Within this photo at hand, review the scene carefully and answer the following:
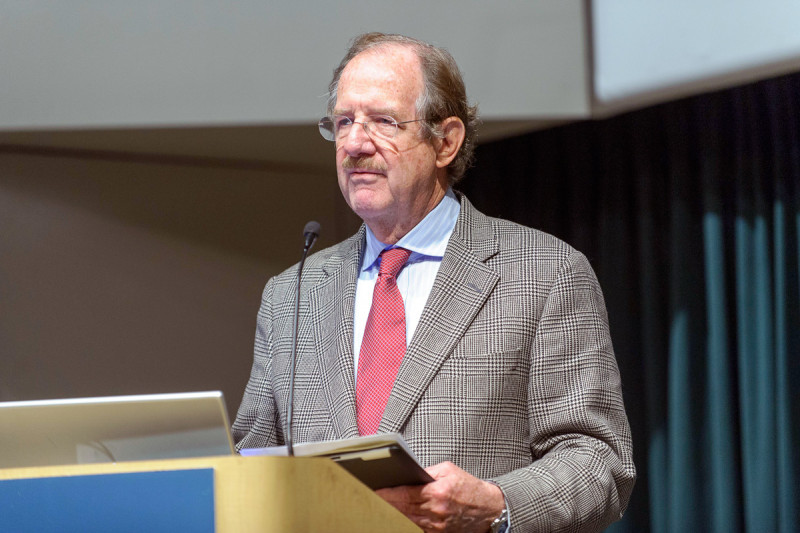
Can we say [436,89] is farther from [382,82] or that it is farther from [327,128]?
[327,128]

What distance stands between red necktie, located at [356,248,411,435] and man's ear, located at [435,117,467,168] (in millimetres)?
228

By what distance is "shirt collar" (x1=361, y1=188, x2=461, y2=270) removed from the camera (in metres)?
2.08

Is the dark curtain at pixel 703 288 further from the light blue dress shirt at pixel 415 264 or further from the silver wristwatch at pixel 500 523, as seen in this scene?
the silver wristwatch at pixel 500 523

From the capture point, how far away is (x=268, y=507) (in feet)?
3.80

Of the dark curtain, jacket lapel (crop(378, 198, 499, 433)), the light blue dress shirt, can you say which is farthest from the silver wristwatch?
the dark curtain

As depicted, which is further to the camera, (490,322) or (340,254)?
(340,254)

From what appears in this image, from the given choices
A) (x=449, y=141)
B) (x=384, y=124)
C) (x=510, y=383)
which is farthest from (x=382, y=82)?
(x=510, y=383)

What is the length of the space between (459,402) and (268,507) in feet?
2.42

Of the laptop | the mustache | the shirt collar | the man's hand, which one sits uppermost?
the mustache

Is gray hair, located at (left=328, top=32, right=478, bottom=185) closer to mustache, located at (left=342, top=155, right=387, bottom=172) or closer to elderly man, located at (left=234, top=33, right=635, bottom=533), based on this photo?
elderly man, located at (left=234, top=33, right=635, bottom=533)

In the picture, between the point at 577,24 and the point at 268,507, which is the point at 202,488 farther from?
the point at 577,24

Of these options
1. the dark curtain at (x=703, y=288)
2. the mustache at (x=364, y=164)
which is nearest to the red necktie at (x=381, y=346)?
the mustache at (x=364, y=164)

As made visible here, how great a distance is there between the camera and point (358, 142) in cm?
200

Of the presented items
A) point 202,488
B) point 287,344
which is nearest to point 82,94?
point 287,344
